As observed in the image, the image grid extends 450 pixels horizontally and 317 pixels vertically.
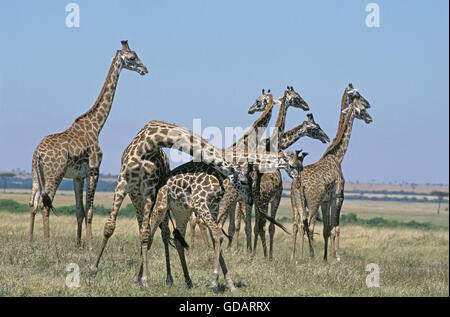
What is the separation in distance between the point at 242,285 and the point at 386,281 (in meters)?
4.42

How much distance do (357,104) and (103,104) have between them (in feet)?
23.9

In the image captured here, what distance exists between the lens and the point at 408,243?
26.5 m

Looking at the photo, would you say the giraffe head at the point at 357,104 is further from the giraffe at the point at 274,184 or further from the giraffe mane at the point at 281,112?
the giraffe mane at the point at 281,112

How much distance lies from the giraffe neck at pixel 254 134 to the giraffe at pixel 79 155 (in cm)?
323

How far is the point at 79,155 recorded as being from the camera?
14.8 meters

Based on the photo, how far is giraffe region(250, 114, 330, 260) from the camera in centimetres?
1519

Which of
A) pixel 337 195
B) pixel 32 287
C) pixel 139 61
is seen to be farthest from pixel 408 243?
pixel 32 287

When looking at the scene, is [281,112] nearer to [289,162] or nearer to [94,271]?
[289,162]

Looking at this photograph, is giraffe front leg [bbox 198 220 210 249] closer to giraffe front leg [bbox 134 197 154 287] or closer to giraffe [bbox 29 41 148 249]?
giraffe [bbox 29 41 148 249]

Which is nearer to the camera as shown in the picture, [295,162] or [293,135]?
[295,162]

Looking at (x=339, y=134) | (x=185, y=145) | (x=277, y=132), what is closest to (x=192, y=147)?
(x=185, y=145)

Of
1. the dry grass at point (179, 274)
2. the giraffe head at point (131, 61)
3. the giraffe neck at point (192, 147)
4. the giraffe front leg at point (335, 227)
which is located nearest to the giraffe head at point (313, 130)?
the giraffe front leg at point (335, 227)
